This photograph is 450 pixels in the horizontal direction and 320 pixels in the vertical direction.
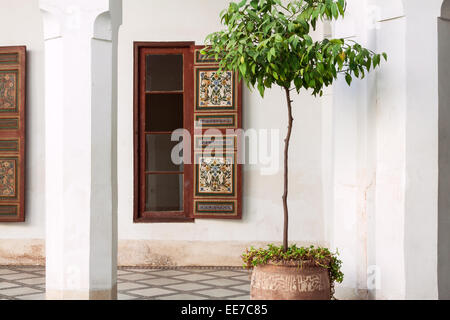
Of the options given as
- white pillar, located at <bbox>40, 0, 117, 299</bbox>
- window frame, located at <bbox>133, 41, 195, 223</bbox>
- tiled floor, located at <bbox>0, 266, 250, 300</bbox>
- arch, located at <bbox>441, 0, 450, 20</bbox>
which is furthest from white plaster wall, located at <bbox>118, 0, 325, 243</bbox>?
arch, located at <bbox>441, 0, 450, 20</bbox>

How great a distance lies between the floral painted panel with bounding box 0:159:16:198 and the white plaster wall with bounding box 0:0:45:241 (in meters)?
0.16

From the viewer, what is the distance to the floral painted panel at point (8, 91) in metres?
7.47

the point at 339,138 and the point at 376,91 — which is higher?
the point at 376,91

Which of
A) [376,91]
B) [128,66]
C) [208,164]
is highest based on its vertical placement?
[128,66]

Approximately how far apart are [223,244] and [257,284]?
9.51 feet

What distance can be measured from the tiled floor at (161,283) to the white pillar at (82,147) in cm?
90

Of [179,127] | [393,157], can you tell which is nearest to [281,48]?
[393,157]

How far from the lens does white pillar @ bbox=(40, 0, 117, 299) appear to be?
15.7 feet

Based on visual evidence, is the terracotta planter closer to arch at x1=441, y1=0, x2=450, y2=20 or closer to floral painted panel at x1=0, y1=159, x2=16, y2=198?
arch at x1=441, y1=0, x2=450, y2=20

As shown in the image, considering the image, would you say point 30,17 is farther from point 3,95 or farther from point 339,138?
point 339,138

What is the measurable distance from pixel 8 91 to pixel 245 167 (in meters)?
2.99

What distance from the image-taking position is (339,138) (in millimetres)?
5242

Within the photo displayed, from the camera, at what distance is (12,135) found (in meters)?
7.48

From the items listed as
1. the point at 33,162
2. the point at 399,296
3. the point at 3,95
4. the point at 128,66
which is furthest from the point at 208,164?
the point at 399,296
